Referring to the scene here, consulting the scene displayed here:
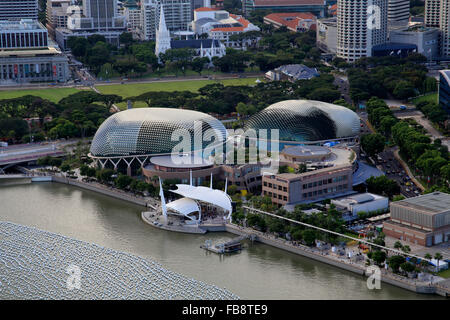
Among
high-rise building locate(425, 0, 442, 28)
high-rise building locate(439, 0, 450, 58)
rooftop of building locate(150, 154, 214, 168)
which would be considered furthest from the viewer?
high-rise building locate(425, 0, 442, 28)

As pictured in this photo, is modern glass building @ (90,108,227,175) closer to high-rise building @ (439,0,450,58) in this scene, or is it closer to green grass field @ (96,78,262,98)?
green grass field @ (96,78,262,98)

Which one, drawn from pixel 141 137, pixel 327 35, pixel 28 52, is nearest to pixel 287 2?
pixel 327 35

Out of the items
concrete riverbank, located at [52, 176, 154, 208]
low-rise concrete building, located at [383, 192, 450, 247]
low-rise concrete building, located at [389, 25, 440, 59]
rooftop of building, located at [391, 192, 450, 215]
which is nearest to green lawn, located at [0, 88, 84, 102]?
concrete riverbank, located at [52, 176, 154, 208]

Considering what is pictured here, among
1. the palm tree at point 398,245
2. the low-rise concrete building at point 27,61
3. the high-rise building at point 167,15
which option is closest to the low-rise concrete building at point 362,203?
the palm tree at point 398,245

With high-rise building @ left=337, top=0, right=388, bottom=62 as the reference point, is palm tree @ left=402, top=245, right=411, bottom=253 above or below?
below

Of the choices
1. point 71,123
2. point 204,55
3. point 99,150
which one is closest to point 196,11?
point 204,55

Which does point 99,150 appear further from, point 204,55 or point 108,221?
point 204,55
